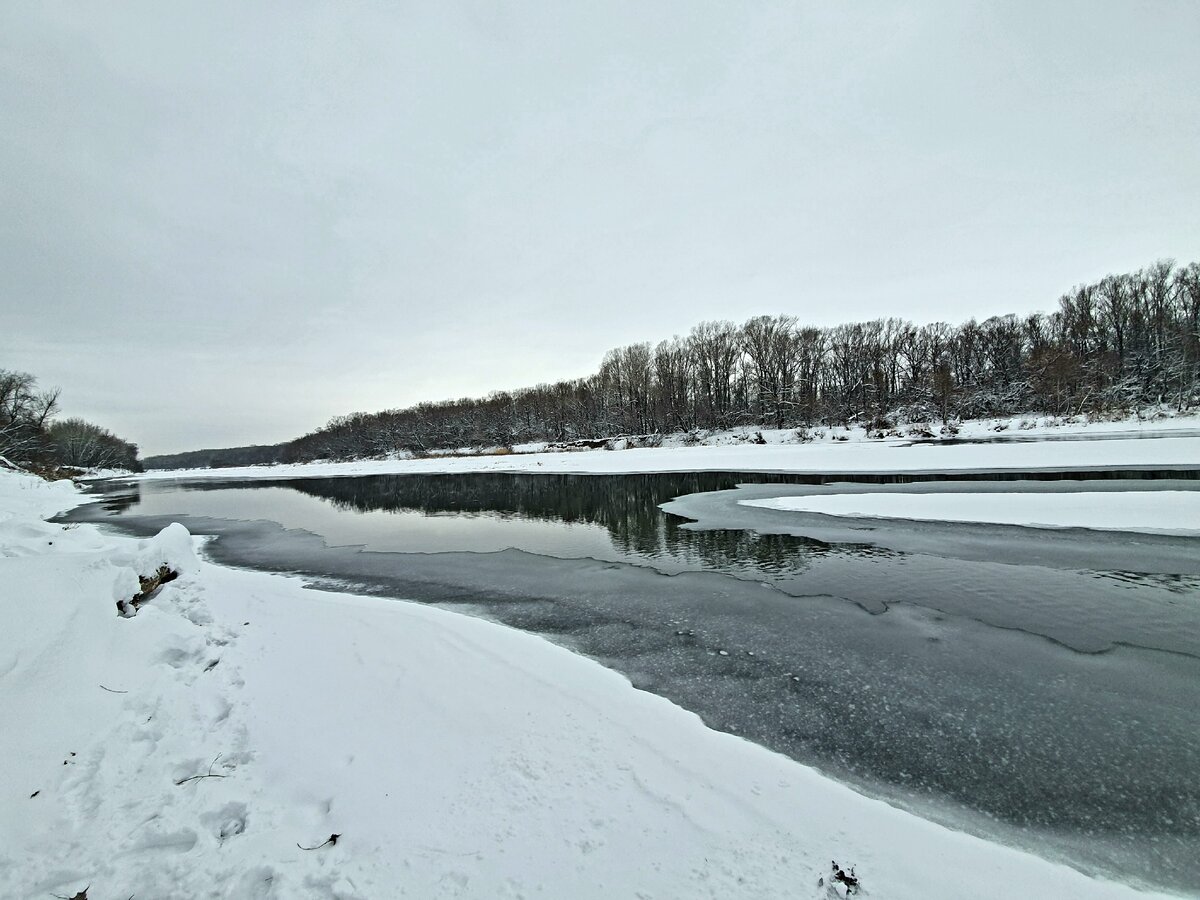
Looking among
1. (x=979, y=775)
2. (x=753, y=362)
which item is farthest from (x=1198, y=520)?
(x=753, y=362)

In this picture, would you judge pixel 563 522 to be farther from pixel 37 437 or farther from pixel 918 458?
pixel 37 437

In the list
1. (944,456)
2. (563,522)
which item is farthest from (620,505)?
(944,456)

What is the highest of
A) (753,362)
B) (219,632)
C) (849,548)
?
(753,362)

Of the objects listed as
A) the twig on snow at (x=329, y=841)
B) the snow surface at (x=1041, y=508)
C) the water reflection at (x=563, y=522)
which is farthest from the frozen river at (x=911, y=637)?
the twig on snow at (x=329, y=841)

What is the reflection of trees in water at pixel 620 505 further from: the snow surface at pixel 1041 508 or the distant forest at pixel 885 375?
the distant forest at pixel 885 375

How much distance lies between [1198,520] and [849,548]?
287 inches

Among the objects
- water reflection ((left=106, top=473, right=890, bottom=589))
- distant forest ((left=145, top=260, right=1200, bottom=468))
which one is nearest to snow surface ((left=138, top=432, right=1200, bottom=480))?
water reflection ((left=106, top=473, right=890, bottom=589))

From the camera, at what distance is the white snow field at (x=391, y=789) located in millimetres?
2398

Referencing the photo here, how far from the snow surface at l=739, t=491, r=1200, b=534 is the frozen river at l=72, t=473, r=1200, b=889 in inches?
32.8

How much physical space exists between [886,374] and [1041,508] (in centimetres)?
5142

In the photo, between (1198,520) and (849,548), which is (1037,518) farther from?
(849,548)

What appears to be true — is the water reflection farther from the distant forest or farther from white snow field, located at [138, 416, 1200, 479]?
the distant forest

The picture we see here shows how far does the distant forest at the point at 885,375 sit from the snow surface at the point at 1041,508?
1307 inches

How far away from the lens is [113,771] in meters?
3.04
